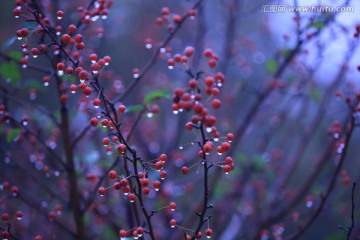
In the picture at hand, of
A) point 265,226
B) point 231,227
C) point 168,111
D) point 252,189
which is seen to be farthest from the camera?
point 168,111

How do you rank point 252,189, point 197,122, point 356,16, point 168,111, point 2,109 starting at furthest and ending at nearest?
point 168,111
point 252,189
point 356,16
point 2,109
point 197,122

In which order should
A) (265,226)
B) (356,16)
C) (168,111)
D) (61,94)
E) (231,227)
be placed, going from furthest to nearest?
1. (168,111)
2. (231,227)
3. (265,226)
4. (356,16)
5. (61,94)

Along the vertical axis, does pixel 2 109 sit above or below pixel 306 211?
above

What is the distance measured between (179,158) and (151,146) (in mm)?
410

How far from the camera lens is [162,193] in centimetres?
311

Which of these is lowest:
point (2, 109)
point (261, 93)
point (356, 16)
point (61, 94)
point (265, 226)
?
point (265, 226)

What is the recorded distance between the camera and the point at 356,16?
2523 mm

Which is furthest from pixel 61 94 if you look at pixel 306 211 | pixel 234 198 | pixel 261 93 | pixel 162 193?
pixel 306 211

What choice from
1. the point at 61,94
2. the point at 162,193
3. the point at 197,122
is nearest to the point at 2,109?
the point at 61,94

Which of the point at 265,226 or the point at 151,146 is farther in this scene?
the point at 151,146

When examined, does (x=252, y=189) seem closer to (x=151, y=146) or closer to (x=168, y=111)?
(x=151, y=146)

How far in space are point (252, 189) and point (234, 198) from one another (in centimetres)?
53

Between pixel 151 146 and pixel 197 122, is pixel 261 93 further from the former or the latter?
pixel 197 122

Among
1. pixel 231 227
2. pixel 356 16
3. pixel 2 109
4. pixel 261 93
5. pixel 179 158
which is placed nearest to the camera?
pixel 2 109
